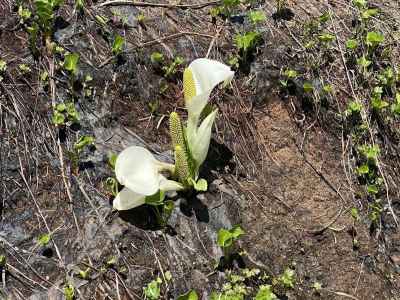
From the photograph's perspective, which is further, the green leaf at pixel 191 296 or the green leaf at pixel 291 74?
the green leaf at pixel 291 74

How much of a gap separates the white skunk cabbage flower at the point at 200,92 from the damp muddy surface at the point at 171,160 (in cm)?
19

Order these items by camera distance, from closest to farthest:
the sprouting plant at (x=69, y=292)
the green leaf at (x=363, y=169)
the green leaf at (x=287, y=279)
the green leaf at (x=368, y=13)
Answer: the sprouting plant at (x=69, y=292) → the green leaf at (x=287, y=279) → the green leaf at (x=363, y=169) → the green leaf at (x=368, y=13)

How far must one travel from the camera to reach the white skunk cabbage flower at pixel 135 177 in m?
2.23

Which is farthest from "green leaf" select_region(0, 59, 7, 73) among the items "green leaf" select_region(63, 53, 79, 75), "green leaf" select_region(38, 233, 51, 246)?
"green leaf" select_region(38, 233, 51, 246)

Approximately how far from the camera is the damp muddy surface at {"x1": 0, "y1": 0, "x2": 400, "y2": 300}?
224 centimetres

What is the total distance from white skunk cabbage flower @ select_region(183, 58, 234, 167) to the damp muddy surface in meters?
0.19

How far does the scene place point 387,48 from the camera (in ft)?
10.6

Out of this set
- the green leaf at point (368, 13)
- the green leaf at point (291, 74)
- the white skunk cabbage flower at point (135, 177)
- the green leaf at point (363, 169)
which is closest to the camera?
the white skunk cabbage flower at point (135, 177)

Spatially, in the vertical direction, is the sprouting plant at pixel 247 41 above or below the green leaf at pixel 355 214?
above

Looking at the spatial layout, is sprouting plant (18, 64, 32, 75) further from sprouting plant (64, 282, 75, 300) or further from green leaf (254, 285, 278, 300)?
green leaf (254, 285, 278, 300)

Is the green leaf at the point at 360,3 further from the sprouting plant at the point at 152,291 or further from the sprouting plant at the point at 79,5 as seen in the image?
the sprouting plant at the point at 152,291

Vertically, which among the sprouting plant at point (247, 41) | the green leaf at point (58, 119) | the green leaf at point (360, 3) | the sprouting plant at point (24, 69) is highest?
the sprouting plant at point (24, 69)

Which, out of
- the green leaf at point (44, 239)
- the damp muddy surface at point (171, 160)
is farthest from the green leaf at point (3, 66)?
the green leaf at point (44, 239)

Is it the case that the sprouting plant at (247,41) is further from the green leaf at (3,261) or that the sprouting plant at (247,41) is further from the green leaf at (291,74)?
the green leaf at (3,261)
